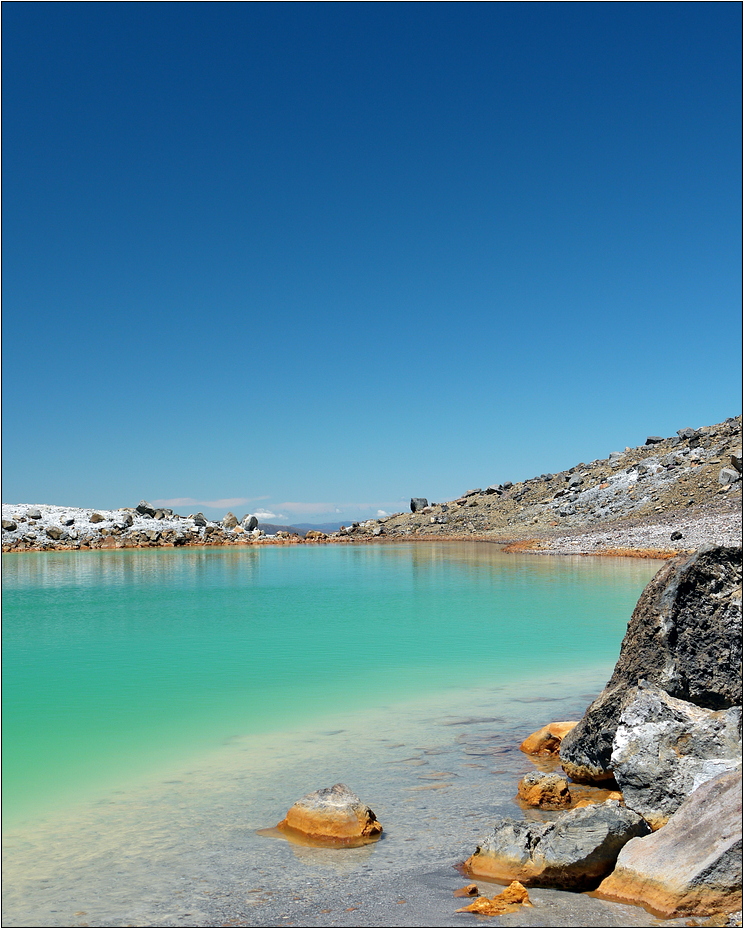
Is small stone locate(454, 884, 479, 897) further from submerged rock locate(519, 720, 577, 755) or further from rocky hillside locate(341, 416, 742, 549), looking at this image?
rocky hillside locate(341, 416, 742, 549)

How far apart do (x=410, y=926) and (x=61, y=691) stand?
9.67 meters

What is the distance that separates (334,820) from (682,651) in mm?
3792

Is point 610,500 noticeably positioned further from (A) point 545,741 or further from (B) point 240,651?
(A) point 545,741

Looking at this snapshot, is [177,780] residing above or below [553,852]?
below

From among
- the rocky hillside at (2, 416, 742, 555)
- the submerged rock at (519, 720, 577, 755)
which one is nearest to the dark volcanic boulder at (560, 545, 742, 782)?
the submerged rock at (519, 720, 577, 755)

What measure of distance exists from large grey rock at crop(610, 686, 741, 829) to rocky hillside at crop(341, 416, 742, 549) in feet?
95.8

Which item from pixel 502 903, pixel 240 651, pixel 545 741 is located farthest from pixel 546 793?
pixel 240 651

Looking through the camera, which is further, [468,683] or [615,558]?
[615,558]

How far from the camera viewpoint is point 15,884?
5340 millimetres

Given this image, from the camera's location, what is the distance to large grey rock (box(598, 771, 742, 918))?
4.26 m

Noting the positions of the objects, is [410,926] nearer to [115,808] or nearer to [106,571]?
[115,808]

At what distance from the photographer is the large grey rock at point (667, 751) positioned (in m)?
5.72

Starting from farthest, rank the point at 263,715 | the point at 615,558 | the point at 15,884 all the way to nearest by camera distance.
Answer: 1. the point at 615,558
2. the point at 263,715
3. the point at 15,884

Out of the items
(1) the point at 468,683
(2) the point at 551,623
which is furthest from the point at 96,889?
(2) the point at 551,623
